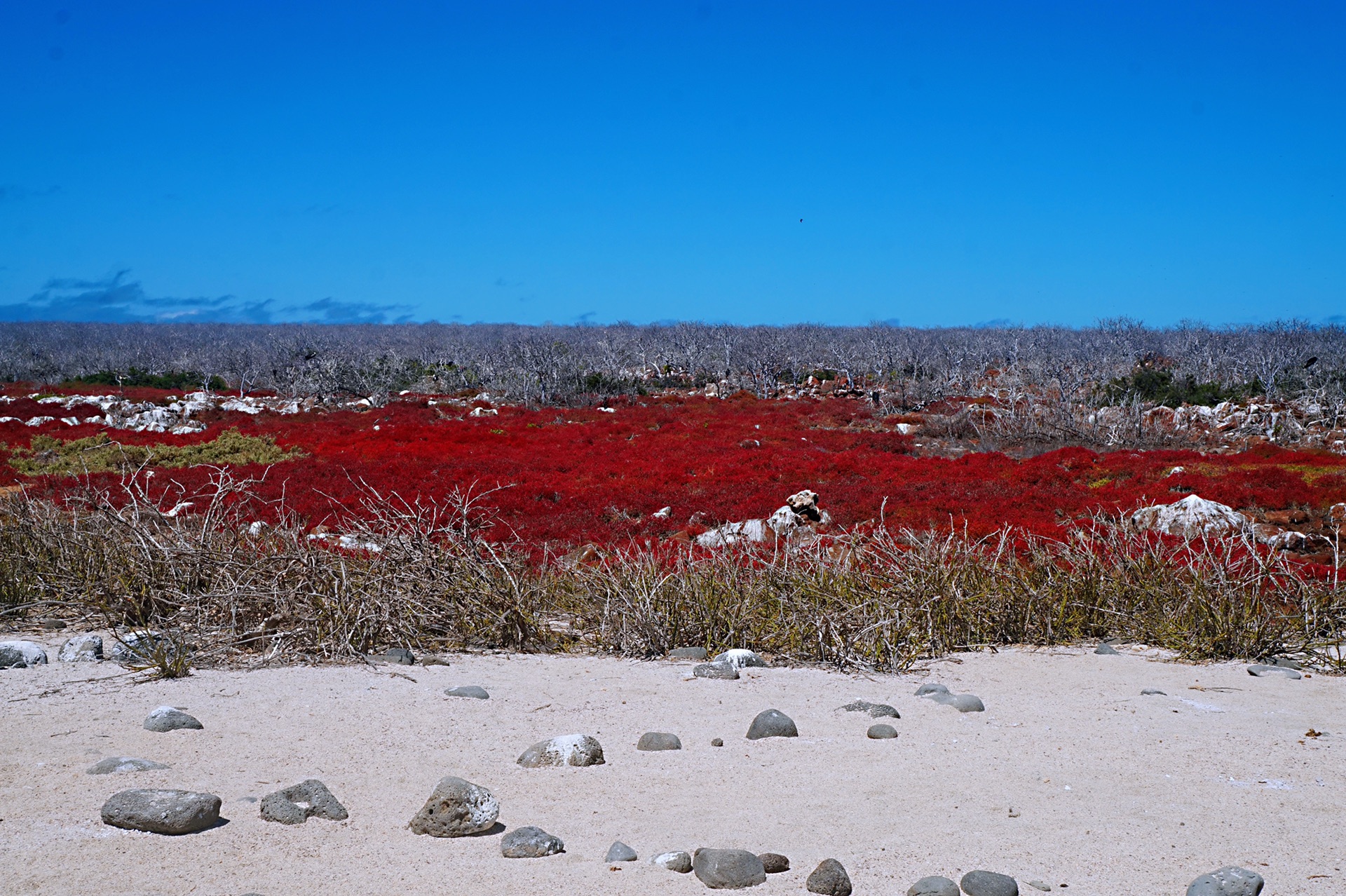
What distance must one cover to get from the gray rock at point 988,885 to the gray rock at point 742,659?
3.18m

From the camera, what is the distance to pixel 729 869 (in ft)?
9.71

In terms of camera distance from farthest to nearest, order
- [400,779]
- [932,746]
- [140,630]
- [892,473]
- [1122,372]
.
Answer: [1122,372], [892,473], [140,630], [932,746], [400,779]

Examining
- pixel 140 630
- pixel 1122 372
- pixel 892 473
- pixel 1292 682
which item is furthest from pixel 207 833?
pixel 1122 372

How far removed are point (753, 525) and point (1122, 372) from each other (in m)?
39.8

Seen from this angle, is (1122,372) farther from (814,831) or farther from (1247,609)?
(814,831)

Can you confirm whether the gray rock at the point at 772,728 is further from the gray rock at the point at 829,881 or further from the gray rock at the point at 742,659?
the gray rock at the point at 829,881

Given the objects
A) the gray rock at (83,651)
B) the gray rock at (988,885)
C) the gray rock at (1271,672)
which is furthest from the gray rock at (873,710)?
the gray rock at (83,651)

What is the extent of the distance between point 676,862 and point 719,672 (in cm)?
271

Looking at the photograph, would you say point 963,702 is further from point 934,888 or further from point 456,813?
point 456,813

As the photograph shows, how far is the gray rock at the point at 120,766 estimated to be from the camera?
368 cm

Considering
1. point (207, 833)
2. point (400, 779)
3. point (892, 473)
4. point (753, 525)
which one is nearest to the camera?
point (207, 833)

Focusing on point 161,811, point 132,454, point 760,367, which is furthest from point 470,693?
point 760,367

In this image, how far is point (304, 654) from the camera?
19.1 ft

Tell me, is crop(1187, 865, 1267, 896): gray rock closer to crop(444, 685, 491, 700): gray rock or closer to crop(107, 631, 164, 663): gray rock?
crop(444, 685, 491, 700): gray rock
